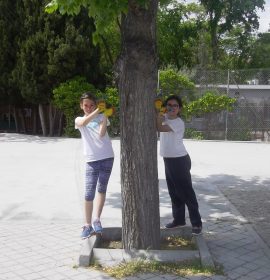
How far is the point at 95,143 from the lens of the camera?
5.15 metres

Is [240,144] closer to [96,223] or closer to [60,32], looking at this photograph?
[60,32]

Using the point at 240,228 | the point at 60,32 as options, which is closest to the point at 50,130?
the point at 60,32

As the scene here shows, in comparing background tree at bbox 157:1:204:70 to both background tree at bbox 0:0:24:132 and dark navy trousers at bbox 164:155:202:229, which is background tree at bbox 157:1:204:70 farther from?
dark navy trousers at bbox 164:155:202:229

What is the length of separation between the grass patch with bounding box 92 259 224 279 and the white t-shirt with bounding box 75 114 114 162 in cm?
124

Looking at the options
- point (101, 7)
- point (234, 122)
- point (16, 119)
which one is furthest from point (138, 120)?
point (16, 119)

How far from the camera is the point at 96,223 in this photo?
5090 mm

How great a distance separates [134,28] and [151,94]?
0.65 m

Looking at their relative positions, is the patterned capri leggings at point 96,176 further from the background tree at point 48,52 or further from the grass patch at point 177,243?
the background tree at point 48,52

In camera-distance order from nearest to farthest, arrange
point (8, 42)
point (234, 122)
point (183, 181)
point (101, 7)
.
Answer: point (101, 7) < point (183, 181) < point (234, 122) < point (8, 42)

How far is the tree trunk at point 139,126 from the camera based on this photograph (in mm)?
4488

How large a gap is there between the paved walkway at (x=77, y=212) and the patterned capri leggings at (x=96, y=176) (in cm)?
59

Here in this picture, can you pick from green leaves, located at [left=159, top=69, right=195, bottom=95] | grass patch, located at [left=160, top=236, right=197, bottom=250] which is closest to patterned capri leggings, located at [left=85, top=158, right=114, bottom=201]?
grass patch, located at [left=160, top=236, right=197, bottom=250]

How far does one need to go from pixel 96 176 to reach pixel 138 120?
38.7 inches

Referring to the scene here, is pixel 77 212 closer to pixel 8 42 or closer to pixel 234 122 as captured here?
pixel 234 122
